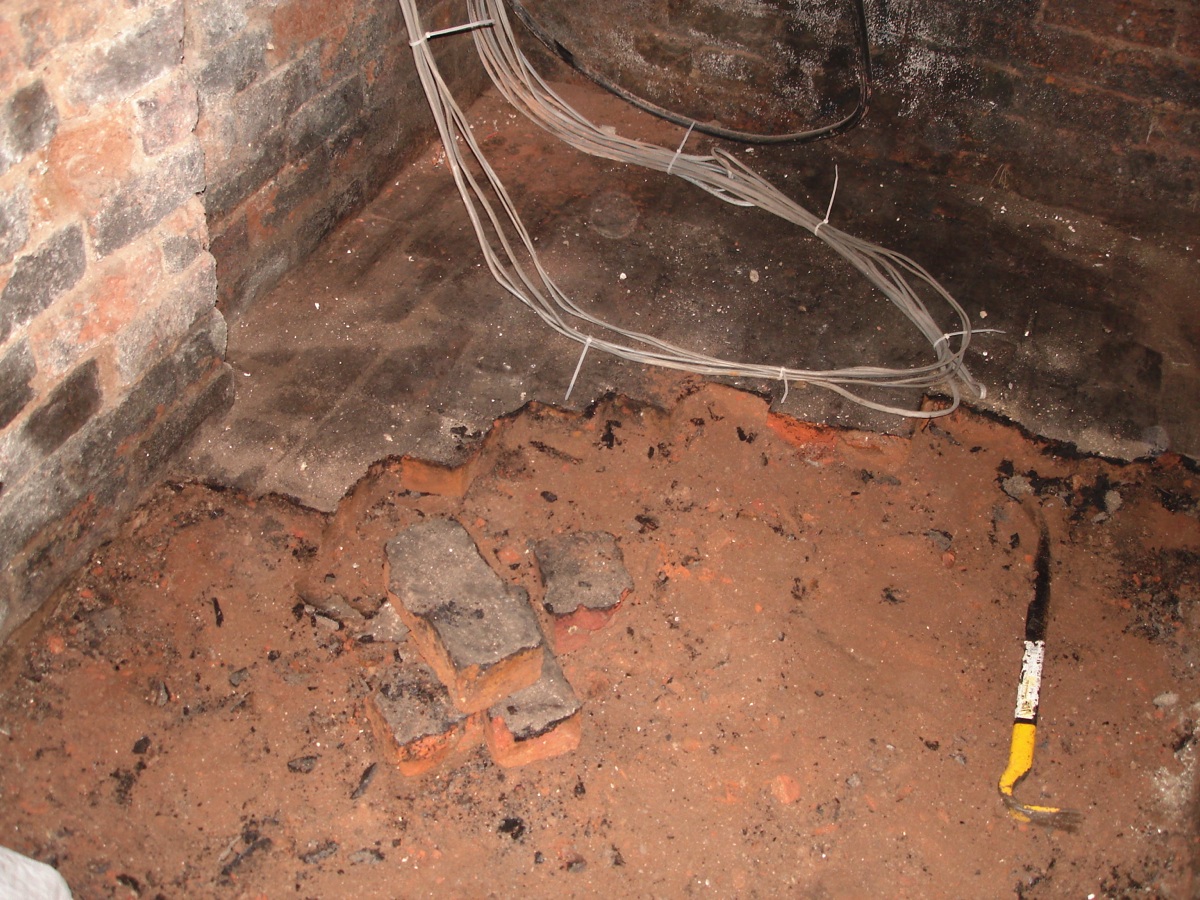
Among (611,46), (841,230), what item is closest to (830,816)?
(841,230)

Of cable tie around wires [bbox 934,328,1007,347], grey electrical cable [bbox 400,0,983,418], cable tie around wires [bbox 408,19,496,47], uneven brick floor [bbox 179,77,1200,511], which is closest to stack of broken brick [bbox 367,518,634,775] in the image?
uneven brick floor [bbox 179,77,1200,511]

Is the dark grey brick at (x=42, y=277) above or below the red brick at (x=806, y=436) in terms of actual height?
above

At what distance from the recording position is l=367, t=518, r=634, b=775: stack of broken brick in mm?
2521

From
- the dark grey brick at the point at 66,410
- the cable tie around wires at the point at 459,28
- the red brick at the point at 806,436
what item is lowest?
the red brick at the point at 806,436

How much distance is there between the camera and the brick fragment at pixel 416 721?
2.49 meters

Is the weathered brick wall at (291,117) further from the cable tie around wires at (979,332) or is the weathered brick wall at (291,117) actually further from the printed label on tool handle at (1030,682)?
the printed label on tool handle at (1030,682)

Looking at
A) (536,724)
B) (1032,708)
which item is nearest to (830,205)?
(1032,708)

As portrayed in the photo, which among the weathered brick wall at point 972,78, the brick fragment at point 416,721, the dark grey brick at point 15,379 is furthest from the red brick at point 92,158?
the weathered brick wall at point 972,78

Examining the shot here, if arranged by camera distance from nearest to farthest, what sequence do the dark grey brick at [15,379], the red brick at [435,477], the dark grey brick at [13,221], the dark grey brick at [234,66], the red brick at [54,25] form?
the red brick at [54,25]
the dark grey brick at [13,221]
the dark grey brick at [15,379]
the dark grey brick at [234,66]
the red brick at [435,477]

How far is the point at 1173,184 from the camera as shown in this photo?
4.06m

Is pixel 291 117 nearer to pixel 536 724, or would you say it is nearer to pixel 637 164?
pixel 637 164

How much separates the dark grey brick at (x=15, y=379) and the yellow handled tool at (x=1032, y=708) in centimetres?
251

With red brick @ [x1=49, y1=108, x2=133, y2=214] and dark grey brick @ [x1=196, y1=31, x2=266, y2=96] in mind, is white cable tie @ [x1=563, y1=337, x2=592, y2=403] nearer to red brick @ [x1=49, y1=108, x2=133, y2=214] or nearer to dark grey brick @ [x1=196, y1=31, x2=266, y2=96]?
dark grey brick @ [x1=196, y1=31, x2=266, y2=96]

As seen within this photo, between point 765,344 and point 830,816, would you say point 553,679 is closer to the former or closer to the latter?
point 830,816
